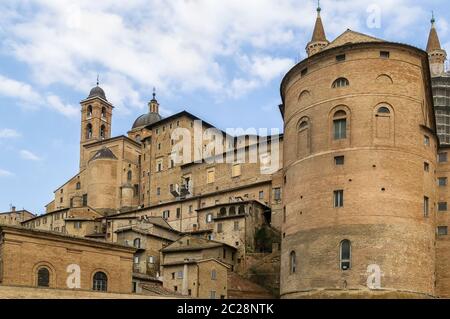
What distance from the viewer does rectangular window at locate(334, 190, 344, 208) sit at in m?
40.2

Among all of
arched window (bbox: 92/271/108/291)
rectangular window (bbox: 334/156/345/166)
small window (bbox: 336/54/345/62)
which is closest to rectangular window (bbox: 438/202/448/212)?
rectangular window (bbox: 334/156/345/166)

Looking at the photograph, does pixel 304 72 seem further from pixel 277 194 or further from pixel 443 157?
pixel 277 194

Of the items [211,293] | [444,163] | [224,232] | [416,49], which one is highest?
[416,49]

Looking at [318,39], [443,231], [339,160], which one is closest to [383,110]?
[339,160]

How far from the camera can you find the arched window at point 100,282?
36.5 m

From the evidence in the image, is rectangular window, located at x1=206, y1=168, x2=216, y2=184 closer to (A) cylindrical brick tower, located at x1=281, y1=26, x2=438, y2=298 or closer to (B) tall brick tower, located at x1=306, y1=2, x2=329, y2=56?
(B) tall brick tower, located at x1=306, y1=2, x2=329, y2=56

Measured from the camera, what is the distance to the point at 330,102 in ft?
139

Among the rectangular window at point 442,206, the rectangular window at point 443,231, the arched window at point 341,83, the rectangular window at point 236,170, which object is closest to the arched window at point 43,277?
the arched window at point 341,83

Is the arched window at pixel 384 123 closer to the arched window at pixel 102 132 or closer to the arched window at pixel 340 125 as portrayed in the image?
the arched window at pixel 340 125
